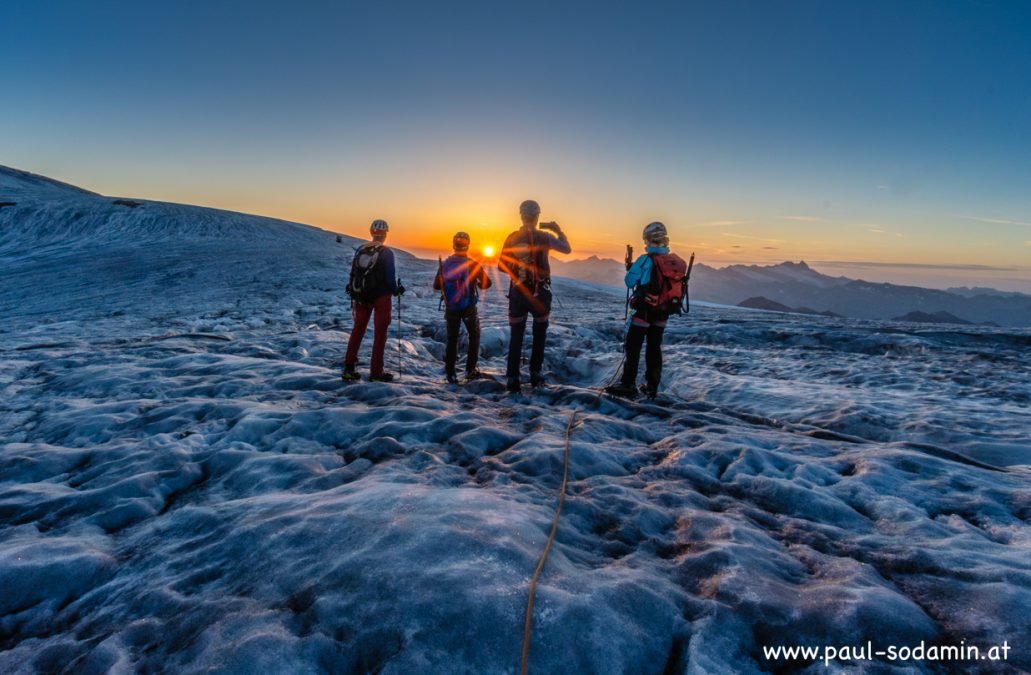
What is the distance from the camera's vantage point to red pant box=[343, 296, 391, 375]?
9055mm

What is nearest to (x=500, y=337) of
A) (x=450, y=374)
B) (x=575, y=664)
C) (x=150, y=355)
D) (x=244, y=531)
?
(x=450, y=374)

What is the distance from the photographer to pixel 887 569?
3584 mm

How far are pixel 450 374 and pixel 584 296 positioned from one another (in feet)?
71.7

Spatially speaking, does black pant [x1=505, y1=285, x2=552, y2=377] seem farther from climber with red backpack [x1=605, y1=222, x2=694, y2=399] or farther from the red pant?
the red pant

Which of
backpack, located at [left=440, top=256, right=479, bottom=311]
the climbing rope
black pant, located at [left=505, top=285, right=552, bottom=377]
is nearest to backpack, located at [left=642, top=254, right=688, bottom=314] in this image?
black pant, located at [left=505, top=285, right=552, bottom=377]

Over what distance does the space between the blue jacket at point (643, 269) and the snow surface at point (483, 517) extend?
2.14 meters

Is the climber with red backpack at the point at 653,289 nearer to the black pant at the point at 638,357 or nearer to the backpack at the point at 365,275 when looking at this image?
the black pant at the point at 638,357

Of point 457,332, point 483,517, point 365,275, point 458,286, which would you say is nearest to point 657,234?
point 458,286

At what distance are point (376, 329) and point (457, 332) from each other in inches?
62.3

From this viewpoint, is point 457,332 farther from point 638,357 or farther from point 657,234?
point 657,234

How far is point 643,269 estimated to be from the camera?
8.22 metres

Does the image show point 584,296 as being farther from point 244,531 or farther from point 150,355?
point 244,531

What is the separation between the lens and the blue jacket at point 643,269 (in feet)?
26.9

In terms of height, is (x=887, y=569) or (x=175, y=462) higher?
(x=887, y=569)
